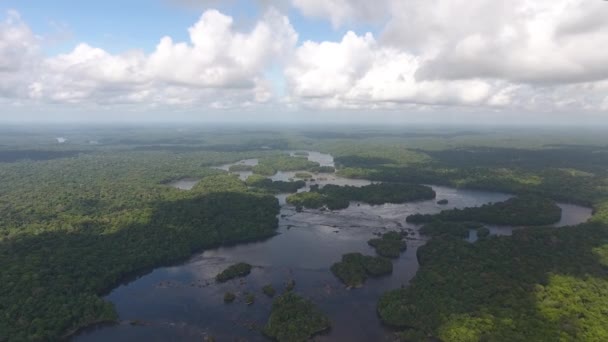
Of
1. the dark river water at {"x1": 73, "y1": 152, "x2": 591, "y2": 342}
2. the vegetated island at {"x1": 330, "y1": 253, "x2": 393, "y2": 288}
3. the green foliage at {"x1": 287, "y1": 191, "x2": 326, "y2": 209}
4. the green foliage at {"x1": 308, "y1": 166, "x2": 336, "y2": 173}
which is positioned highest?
the green foliage at {"x1": 308, "y1": 166, "x2": 336, "y2": 173}

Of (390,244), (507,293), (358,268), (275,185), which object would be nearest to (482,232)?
(390,244)

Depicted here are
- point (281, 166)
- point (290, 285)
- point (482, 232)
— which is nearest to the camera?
point (290, 285)

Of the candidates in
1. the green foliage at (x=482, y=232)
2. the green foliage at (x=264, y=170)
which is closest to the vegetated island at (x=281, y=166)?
the green foliage at (x=264, y=170)

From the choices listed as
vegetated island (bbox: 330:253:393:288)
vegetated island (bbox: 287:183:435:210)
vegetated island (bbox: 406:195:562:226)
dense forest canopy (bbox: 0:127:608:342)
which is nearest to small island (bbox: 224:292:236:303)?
dense forest canopy (bbox: 0:127:608:342)

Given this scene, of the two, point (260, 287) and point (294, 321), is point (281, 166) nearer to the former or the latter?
point (260, 287)

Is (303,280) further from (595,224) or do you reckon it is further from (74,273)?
(595,224)

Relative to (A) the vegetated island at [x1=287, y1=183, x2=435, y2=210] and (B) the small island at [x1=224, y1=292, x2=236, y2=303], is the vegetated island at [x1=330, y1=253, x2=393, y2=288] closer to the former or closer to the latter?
(B) the small island at [x1=224, y1=292, x2=236, y2=303]
